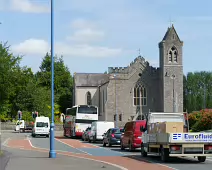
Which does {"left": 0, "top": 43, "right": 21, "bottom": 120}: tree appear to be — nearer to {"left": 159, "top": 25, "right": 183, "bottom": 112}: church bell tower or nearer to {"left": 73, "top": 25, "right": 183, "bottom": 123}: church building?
{"left": 73, "top": 25, "right": 183, "bottom": 123}: church building

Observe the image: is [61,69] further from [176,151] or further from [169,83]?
[176,151]

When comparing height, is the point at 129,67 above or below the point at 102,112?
above

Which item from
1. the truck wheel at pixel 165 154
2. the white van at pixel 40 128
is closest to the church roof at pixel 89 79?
the white van at pixel 40 128

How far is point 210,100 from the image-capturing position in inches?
4867

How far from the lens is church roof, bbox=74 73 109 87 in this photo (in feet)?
354

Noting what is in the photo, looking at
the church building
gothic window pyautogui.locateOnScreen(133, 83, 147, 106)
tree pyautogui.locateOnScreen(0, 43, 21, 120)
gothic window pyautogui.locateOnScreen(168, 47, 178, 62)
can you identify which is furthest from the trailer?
gothic window pyautogui.locateOnScreen(133, 83, 147, 106)

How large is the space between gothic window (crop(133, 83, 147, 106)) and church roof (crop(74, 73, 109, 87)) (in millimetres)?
15444

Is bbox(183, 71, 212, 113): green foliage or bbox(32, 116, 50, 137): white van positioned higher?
bbox(183, 71, 212, 113): green foliage

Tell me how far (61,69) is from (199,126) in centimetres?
8061

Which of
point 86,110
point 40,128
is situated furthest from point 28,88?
point 86,110

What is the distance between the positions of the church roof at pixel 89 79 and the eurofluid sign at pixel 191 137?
86.1m

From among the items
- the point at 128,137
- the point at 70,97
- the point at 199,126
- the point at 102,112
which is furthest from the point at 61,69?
the point at 128,137

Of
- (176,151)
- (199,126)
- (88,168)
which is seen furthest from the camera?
(199,126)

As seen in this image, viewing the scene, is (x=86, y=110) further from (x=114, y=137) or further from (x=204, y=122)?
(x=114, y=137)
